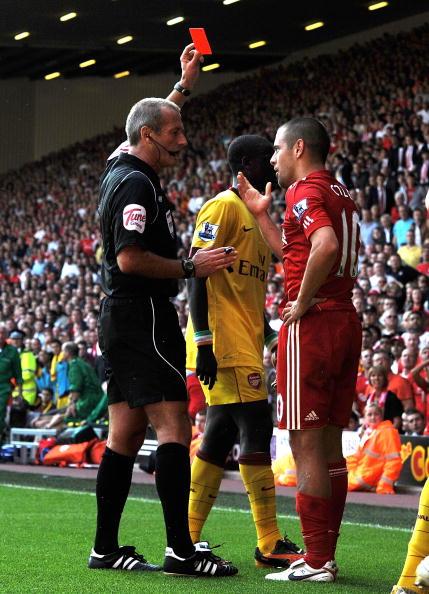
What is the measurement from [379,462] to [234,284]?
21.6 feet

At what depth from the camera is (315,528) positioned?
18.5ft

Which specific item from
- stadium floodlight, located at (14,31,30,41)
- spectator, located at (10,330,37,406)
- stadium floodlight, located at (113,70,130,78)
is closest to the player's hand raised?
spectator, located at (10,330,37,406)

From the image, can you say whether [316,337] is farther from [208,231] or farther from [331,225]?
[208,231]

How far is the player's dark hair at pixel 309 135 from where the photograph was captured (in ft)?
19.6

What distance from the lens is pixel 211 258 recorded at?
A: 5.90 metres

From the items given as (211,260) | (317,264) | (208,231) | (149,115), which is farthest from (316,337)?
(149,115)

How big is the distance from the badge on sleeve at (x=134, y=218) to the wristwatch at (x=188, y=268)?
25cm

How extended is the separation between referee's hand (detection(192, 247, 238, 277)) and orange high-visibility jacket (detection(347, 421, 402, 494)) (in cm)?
704

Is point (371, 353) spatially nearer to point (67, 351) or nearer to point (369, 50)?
point (67, 351)

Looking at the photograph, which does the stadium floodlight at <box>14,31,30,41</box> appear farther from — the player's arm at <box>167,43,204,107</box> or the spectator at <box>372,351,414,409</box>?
the player's arm at <box>167,43,204,107</box>

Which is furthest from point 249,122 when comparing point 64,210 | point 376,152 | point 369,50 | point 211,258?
point 211,258

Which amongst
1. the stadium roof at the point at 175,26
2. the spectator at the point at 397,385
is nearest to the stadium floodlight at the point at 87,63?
the stadium roof at the point at 175,26

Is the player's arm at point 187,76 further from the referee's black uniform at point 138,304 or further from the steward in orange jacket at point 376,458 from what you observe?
the steward in orange jacket at point 376,458

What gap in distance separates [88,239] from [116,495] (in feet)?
75.8
